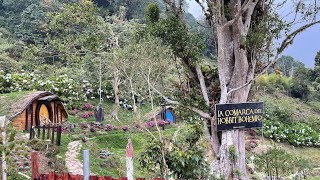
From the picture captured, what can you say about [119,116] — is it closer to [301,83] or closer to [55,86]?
[55,86]

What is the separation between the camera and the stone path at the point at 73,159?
1019cm

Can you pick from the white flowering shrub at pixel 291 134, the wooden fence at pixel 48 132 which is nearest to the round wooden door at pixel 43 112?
the wooden fence at pixel 48 132

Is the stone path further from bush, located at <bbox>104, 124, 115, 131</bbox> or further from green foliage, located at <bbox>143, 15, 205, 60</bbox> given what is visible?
bush, located at <bbox>104, 124, 115, 131</bbox>

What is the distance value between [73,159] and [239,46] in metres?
5.66

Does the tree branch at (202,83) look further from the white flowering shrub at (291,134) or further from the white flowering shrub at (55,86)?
the white flowering shrub at (291,134)

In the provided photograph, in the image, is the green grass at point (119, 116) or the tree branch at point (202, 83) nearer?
the tree branch at point (202, 83)

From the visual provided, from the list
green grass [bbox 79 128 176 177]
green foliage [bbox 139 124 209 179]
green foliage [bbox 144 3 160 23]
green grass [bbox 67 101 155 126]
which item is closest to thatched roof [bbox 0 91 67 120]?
green grass [bbox 79 128 176 177]

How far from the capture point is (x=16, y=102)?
45.2 ft

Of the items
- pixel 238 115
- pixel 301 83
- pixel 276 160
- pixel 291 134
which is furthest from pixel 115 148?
pixel 301 83

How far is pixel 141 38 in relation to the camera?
10.4 metres

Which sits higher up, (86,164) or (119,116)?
(119,116)

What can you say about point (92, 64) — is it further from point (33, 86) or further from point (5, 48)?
point (5, 48)

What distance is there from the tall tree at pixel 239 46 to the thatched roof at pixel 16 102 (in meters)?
6.76

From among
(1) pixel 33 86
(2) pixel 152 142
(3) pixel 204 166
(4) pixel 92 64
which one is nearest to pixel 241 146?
(3) pixel 204 166
